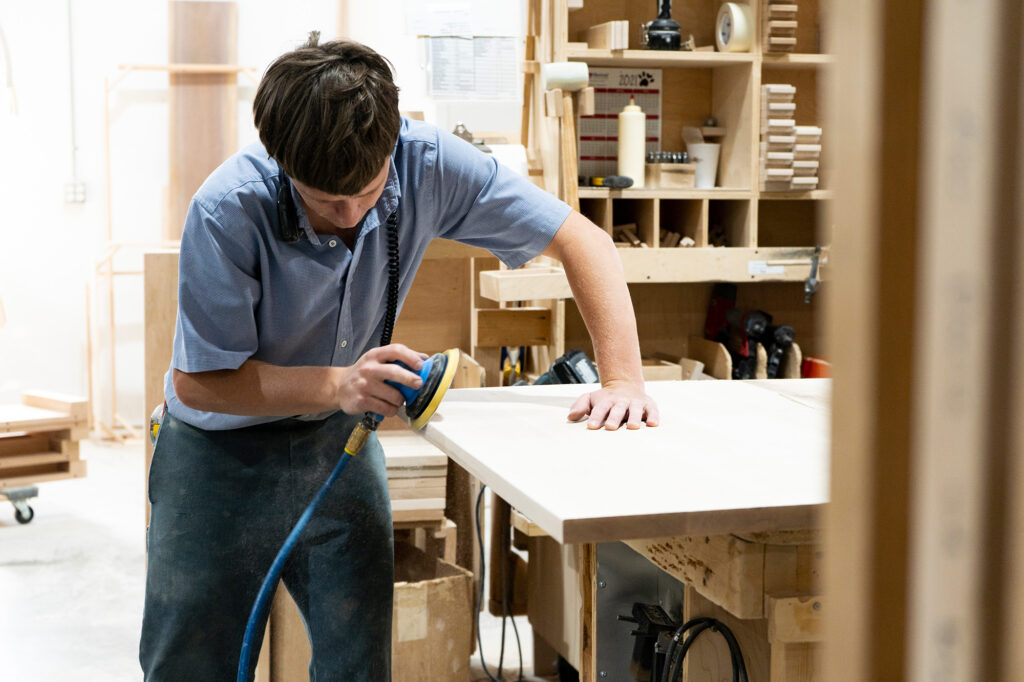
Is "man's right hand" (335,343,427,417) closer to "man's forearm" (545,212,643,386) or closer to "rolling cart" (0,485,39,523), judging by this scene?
"man's forearm" (545,212,643,386)

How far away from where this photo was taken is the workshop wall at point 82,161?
5879 millimetres

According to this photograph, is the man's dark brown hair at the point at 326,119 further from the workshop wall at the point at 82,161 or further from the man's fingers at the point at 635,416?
the workshop wall at the point at 82,161

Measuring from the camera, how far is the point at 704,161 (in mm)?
3875

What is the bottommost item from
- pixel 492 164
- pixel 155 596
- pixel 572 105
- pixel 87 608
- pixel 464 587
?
pixel 87 608

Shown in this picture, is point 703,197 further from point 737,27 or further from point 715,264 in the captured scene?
point 737,27

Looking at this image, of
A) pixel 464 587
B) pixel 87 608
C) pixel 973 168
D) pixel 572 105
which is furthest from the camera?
pixel 87 608

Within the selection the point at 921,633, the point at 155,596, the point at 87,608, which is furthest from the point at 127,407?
the point at 921,633

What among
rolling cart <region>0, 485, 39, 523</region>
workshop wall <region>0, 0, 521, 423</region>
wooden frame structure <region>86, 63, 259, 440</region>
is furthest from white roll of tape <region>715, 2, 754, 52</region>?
rolling cart <region>0, 485, 39, 523</region>

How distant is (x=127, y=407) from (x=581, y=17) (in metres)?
3.73

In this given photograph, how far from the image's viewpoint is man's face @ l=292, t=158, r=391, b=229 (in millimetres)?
1419

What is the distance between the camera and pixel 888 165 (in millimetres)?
331

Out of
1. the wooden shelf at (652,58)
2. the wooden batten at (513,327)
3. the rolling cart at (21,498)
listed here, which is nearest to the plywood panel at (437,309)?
the wooden batten at (513,327)

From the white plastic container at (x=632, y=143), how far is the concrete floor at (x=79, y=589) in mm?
1559

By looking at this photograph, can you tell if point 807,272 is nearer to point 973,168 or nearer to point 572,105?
point 572,105
